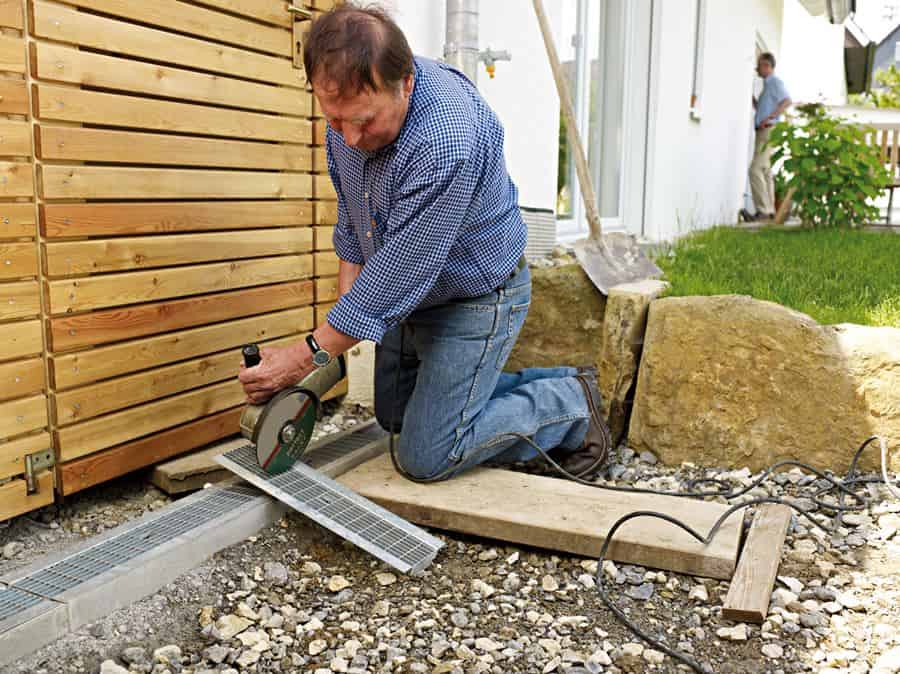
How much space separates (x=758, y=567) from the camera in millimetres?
2238

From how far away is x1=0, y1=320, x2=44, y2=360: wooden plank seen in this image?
2.26 meters

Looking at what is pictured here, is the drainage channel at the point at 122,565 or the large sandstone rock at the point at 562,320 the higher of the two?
the large sandstone rock at the point at 562,320

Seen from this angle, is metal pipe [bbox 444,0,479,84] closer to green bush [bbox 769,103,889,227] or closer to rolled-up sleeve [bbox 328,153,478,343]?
rolled-up sleeve [bbox 328,153,478,343]

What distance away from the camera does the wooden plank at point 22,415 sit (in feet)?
7.54

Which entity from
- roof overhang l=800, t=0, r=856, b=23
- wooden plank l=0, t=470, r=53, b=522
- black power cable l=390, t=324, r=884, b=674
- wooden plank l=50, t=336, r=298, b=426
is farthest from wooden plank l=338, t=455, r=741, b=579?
roof overhang l=800, t=0, r=856, b=23

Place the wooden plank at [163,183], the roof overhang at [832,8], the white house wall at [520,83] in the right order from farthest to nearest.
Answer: the roof overhang at [832,8]
the white house wall at [520,83]
the wooden plank at [163,183]

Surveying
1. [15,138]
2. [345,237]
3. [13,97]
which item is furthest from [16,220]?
[345,237]

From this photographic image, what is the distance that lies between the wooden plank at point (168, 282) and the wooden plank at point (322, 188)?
0.25 meters

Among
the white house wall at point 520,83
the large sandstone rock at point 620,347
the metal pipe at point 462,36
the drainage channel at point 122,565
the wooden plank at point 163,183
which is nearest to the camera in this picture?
the drainage channel at point 122,565

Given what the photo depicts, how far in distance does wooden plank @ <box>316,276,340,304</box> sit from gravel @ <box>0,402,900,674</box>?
1150 millimetres

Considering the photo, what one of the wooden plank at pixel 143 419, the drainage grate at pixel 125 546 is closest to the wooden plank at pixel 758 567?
the drainage grate at pixel 125 546

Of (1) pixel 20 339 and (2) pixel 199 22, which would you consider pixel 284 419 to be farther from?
(2) pixel 199 22

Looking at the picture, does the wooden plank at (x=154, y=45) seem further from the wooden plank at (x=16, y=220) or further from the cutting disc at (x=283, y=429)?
the cutting disc at (x=283, y=429)

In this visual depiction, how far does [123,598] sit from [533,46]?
3.85 m
